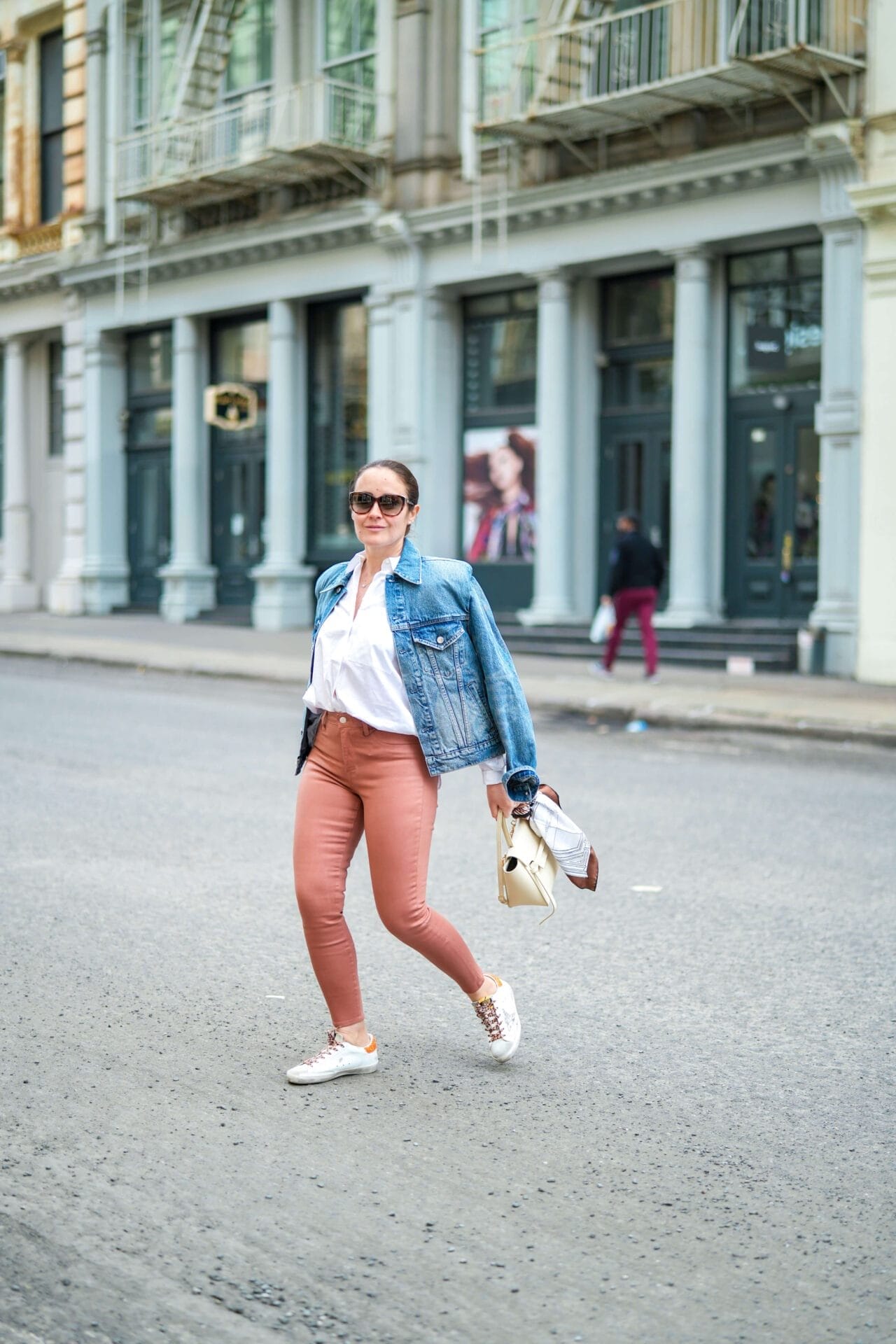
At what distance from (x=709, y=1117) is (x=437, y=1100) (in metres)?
0.77

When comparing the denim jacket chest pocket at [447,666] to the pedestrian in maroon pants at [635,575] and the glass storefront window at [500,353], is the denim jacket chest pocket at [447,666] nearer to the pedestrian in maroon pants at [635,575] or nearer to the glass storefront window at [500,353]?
the pedestrian in maroon pants at [635,575]

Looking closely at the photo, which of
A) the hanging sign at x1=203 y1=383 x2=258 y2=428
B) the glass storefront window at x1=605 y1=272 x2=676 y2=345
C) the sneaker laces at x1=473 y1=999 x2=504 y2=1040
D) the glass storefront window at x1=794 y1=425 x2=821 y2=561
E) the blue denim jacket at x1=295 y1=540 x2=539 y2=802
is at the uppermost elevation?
the glass storefront window at x1=605 y1=272 x2=676 y2=345

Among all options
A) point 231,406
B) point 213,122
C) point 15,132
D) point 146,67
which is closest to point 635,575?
point 231,406

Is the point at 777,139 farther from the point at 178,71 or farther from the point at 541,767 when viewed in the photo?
the point at 178,71

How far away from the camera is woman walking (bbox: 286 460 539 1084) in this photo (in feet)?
15.0

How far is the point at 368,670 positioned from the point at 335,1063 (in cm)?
117

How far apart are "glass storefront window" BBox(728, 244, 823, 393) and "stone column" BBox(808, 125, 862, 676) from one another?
2.19 ft

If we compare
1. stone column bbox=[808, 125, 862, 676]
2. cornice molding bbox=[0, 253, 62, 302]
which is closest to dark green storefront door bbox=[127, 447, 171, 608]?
cornice molding bbox=[0, 253, 62, 302]

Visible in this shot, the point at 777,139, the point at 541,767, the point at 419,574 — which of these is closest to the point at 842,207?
the point at 777,139

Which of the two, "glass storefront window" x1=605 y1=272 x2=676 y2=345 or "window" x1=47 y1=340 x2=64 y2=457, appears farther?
"window" x1=47 y1=340 x2=64 y2=457

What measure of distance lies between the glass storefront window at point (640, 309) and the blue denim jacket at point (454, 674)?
16.8 metres

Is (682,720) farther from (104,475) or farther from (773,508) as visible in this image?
(104,475)

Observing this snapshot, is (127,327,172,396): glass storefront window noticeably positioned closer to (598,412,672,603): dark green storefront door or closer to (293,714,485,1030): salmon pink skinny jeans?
(598,412,672,603): dark green storefront door

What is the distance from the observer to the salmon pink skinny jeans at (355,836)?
180 inches
